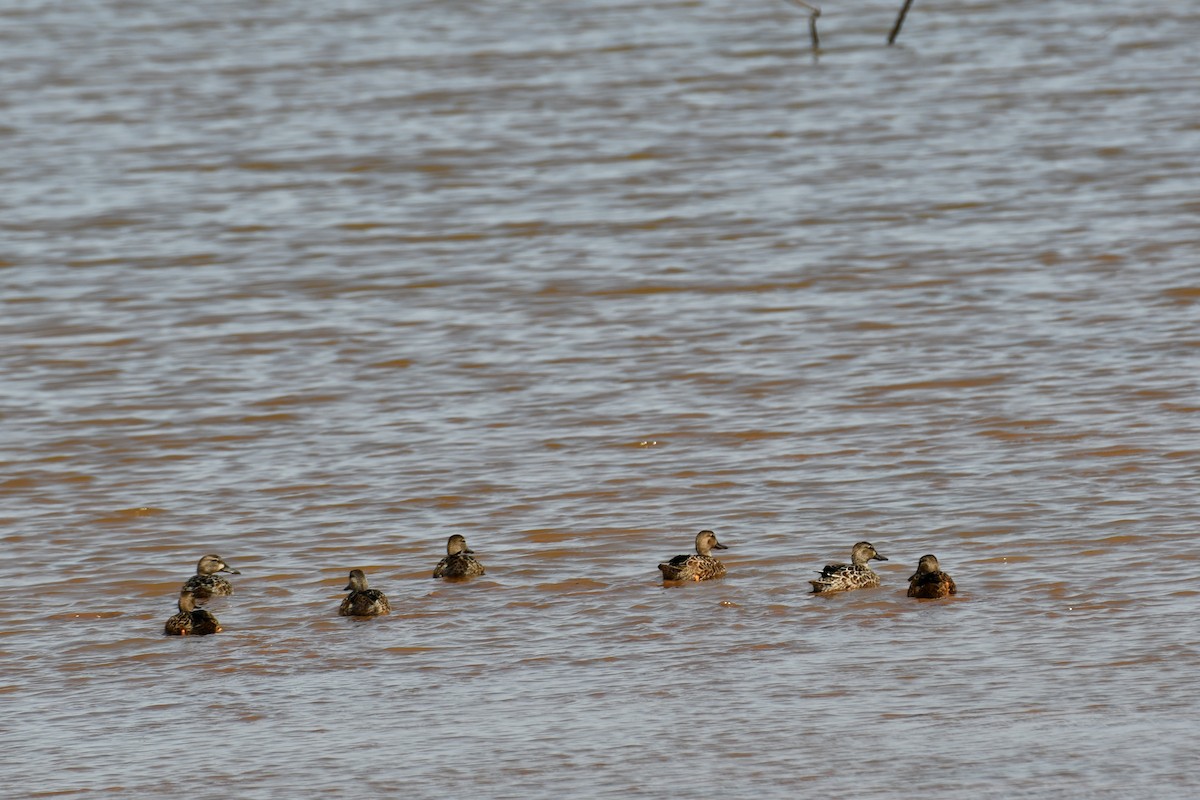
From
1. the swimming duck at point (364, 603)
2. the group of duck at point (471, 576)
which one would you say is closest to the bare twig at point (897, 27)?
the group of duck at point (471, 576)

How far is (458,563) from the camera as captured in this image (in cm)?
878

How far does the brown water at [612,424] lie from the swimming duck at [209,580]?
0.12 meters

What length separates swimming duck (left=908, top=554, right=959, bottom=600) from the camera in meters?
8.22

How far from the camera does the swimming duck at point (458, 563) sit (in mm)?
8781

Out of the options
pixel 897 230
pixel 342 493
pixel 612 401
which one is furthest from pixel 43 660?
pixel 897 230

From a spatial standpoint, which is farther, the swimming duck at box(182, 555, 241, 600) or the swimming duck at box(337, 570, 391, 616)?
the swimming duck at box(182, 555, 241, 600)

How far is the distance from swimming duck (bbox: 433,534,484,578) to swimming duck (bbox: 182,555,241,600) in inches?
34.9

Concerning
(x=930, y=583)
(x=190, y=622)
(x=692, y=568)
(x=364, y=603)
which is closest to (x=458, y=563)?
(x=364, y=603)

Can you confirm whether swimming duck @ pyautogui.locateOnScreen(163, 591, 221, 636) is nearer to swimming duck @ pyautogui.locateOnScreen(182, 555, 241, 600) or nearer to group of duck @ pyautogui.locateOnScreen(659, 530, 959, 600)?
swimming duck @ pyautogui.locateOnScreen(182, 555, 241, 600)

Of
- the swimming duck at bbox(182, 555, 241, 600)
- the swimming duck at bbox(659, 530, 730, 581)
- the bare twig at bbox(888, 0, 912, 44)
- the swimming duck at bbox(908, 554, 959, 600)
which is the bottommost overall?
the swimming duck at bbox(908, 554, 959, 600)

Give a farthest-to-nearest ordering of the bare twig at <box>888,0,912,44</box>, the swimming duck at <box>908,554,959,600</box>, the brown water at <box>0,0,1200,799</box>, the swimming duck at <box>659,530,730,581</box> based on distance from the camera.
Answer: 1. the bare twig at <box>888,0,912,44</box>
2. the swimming duck at <box>659,530,730,581</box>
3. the swimming duck at <box>908,554,959,600</box>
4. the brown water at <box>0,0,1200,799</box>

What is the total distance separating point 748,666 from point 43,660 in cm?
275

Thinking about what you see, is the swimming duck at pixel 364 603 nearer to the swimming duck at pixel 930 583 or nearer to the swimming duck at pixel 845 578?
the swimming duck at pixel 845 578

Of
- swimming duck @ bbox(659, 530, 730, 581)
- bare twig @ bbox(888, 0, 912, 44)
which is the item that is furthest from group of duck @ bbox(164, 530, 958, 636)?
bare twig @ bbox(888, 0, 912, 44)
